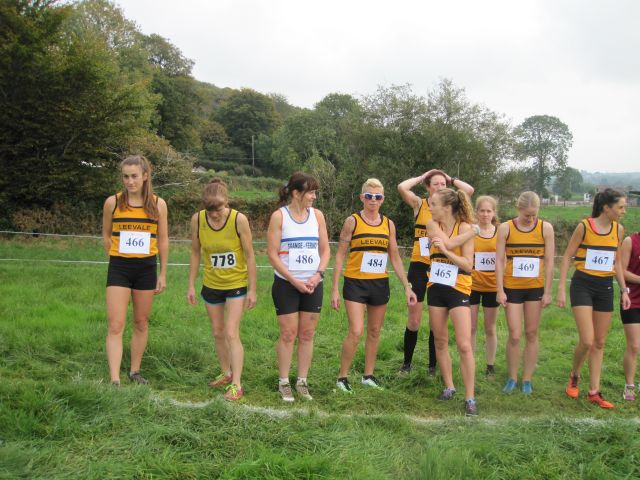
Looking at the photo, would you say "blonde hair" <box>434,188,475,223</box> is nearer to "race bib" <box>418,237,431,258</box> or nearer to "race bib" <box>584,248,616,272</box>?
"race bib" <box>418,237,431,258</box>

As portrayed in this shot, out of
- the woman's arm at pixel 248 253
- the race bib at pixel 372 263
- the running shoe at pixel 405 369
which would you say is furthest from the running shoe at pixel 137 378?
the running shoe at pixel 405 369

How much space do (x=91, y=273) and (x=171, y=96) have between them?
36346mm

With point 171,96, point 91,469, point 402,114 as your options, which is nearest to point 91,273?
point 91,469

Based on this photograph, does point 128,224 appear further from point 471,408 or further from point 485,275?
point 485,275

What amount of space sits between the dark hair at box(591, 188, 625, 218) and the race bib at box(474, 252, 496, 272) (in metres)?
1.00

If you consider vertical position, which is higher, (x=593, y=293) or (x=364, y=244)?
(x=364, y=244)

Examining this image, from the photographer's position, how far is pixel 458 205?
443cm

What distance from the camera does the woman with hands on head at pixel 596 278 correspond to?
4.66 m

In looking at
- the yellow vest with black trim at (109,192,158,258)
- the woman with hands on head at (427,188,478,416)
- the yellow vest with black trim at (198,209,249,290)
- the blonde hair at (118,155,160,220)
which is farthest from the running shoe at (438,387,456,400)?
the blonde hair at (118,155,160,220)

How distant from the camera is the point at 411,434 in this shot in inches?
144

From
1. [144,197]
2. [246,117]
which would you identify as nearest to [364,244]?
[144,197]

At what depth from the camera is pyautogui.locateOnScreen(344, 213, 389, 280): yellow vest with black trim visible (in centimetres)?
458

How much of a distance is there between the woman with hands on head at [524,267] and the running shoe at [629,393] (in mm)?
886

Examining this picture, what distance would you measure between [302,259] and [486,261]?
2.02 meters
